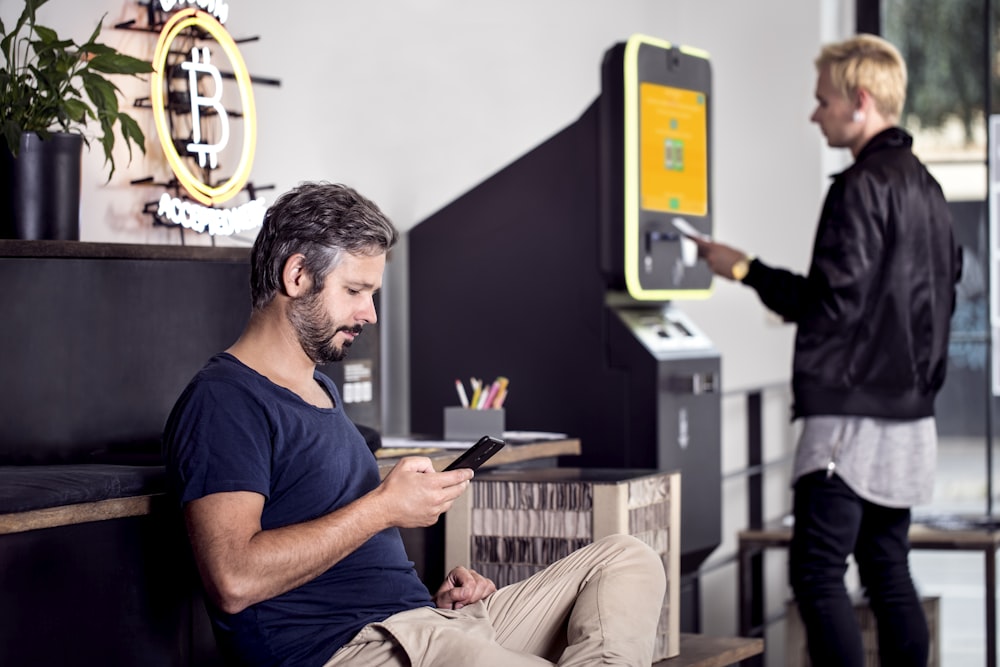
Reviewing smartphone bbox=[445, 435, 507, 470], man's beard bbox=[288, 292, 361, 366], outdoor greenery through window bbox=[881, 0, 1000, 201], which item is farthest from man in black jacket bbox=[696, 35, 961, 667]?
outdoor greenery through window bbox=[881, 0, 1000, 201]

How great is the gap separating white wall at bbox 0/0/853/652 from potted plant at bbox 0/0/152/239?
27cm

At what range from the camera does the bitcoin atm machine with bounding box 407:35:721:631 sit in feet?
9.95

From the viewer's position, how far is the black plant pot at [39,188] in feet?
7.09

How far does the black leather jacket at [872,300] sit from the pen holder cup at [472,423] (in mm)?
625

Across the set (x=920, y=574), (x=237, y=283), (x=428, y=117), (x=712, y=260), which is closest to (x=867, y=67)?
(x=712, y=260)

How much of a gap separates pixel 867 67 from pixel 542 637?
5.08 feet

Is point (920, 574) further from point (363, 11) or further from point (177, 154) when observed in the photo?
point (177, 154)

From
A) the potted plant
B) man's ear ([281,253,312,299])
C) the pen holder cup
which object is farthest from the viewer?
the pen holder cup

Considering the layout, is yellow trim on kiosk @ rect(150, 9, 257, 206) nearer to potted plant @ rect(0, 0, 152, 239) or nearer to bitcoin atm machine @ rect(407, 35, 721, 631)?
potted plant @ rect(0, 0, 152, 239)

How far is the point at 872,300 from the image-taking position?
2832 mm

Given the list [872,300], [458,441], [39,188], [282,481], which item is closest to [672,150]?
[872,300]

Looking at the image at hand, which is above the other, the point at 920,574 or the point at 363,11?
the point at 363,11

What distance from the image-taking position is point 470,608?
201 cm

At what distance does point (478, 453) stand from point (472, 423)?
3.12 ft
